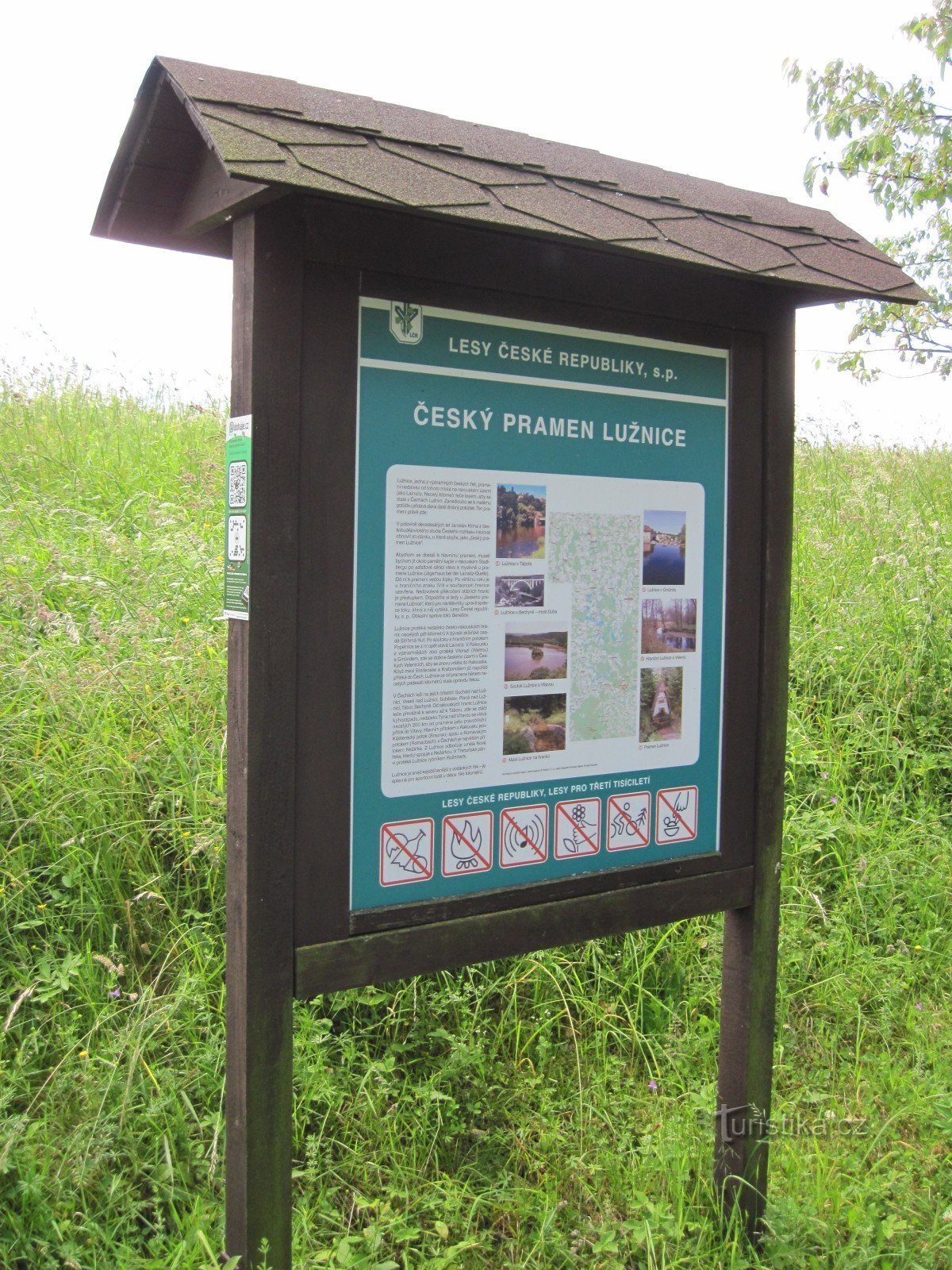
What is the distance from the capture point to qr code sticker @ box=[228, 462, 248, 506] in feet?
6.55

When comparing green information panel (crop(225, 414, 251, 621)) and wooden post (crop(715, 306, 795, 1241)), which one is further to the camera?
wooden post (crop(715, 306, 795, 1241))

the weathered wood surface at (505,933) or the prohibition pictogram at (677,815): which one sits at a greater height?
the prohibition pictogram at (677,815)

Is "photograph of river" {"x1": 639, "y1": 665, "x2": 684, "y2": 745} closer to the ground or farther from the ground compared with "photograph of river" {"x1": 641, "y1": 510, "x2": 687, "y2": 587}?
closer to the ground

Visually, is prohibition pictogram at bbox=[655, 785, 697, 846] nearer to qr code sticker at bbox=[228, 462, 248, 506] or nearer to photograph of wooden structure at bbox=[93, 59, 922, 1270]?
photograph of wooden structure at bbox=[93, 59, 922, 1270]

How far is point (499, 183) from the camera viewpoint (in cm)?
222

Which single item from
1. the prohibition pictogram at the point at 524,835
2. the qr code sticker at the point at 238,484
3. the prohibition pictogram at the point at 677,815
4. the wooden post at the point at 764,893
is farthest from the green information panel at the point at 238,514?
the wooden post at the point at 764,893

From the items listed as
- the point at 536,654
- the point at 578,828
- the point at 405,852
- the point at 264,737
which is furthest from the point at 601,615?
the point at 264,737

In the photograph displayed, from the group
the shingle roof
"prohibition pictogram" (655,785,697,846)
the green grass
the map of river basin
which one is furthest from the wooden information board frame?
the green grass

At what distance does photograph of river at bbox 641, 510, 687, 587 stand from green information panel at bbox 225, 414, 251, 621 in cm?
102

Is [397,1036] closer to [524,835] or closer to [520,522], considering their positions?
[524,835]

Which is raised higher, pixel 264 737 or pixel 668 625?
pixel 668 625

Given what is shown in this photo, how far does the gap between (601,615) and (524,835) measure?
1.77ft

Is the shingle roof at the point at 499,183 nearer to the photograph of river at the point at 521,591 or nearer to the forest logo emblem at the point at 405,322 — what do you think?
the forest logo emblem at the point at 405,322

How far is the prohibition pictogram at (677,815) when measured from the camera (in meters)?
2.66
